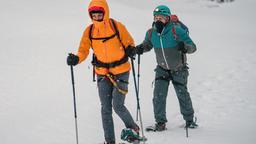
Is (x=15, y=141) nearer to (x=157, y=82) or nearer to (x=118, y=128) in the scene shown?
(x=118, y=128)

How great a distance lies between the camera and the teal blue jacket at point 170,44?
7.72 meters

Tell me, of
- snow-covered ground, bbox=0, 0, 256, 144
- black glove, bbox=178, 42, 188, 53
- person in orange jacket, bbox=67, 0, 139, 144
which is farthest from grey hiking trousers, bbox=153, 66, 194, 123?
person in orange jacket, bbox=67, 0, 139, 144

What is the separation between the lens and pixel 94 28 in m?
7.05

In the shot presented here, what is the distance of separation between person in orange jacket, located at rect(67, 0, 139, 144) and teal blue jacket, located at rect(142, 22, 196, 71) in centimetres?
98

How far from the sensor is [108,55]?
7.02 m

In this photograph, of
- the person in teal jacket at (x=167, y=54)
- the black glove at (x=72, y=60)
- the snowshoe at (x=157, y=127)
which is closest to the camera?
the black glove at (x=72, y=60)

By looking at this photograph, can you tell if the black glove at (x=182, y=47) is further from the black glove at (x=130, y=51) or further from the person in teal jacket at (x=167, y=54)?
the black glove at (x=130, y=51)

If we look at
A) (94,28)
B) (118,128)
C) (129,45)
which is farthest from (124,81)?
(118,128)

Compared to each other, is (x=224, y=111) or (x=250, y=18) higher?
(x=250, y=18)

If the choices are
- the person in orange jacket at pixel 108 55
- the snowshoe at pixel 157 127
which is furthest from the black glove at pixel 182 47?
the snowshoe at pixel 157 127

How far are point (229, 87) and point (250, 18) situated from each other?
1521cm

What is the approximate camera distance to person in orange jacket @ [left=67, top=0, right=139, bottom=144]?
6.94m

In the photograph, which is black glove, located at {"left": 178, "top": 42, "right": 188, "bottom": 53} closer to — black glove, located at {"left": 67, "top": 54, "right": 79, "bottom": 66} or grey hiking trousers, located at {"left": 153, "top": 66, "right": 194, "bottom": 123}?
grey hiking trousers, located at {"left": 153, "top": 66, "right": 194, "bottom": 123}

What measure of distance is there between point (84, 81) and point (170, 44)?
5358 mm
